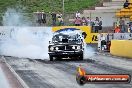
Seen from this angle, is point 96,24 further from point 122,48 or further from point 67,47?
point 67,47

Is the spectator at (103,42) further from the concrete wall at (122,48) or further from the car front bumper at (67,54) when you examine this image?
the car front bumper at (67,54)

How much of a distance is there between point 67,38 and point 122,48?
5099 millimetres

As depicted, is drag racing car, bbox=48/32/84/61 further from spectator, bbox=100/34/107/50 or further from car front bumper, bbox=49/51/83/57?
spectator, bbox=100/34/107/50

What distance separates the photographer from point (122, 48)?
30.2 m

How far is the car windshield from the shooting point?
26.5m

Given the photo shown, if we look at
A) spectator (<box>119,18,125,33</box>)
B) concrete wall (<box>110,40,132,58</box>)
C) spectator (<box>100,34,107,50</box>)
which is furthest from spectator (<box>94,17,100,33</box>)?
concrete wall (<box>110,40,132,58</box>)

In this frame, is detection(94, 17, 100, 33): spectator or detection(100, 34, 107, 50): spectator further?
detection(94, 17, 100, 33): spectator

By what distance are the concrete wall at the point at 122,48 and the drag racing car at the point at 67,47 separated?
3722 millimetres

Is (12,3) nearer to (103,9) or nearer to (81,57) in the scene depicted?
(103,9)

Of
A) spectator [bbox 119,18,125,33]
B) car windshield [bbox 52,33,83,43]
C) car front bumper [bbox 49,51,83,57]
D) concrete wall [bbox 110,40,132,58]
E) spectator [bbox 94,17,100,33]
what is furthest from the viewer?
spectator [bbox 94,17,100,33]

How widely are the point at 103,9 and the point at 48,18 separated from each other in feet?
20.0

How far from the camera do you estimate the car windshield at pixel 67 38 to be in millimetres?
26484

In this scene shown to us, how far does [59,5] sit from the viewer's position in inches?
1946

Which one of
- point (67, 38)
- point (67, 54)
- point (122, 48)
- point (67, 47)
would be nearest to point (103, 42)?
point (122, 48)
